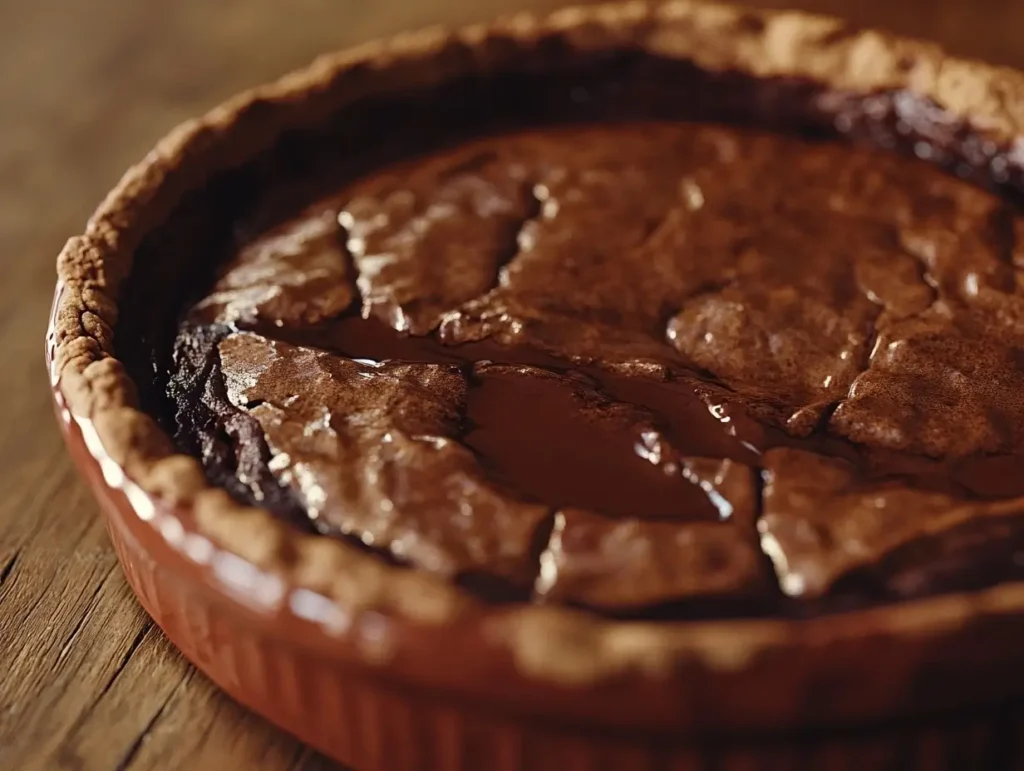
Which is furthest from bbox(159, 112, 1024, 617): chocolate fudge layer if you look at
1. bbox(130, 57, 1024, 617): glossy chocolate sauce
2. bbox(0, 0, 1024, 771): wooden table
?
bbox(0, 0, 1024, 771): wooden table

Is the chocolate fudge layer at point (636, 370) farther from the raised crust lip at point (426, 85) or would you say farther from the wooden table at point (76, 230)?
the wooden table at point (76, 230)

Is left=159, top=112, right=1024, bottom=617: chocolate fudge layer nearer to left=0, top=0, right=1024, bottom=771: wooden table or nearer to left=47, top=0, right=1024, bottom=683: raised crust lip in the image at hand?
left=47, top=0, right=1024, bottom=683: raised crust lip

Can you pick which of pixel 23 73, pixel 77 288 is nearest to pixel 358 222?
pixel 77 288

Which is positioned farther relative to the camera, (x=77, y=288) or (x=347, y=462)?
(x=77, y=288)

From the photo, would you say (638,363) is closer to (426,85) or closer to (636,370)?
(636,370)

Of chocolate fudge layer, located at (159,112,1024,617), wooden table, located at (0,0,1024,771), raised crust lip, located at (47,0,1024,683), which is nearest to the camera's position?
raised crust lip, located at (47,0,1024,683)

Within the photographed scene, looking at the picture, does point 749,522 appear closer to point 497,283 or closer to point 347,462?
point 347,462
